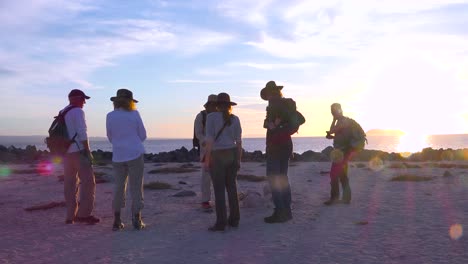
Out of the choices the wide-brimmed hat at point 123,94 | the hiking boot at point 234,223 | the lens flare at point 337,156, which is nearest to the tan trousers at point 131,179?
the wide-brimmed hat at point 123,94

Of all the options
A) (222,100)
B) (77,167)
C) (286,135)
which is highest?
(222,100)

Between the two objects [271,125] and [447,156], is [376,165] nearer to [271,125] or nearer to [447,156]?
[447,156]

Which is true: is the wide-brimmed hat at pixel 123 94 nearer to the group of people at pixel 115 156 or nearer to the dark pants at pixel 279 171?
the group of people at pixel 115 156

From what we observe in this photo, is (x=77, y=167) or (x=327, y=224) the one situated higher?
(x=77, y=167)

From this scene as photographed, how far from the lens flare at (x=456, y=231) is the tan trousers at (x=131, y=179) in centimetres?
480

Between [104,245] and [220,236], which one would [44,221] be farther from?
[220,236]

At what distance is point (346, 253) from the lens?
20.2ft

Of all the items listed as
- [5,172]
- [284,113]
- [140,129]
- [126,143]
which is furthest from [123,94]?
[5,172]

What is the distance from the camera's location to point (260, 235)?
737cm

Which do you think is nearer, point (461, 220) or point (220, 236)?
point (220, 236)

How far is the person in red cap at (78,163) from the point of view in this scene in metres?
8.18

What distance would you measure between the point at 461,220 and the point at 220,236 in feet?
13.9

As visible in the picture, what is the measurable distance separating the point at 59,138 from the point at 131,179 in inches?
59.4

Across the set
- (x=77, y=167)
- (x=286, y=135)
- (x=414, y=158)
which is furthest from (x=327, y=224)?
(x=414, y=158)
